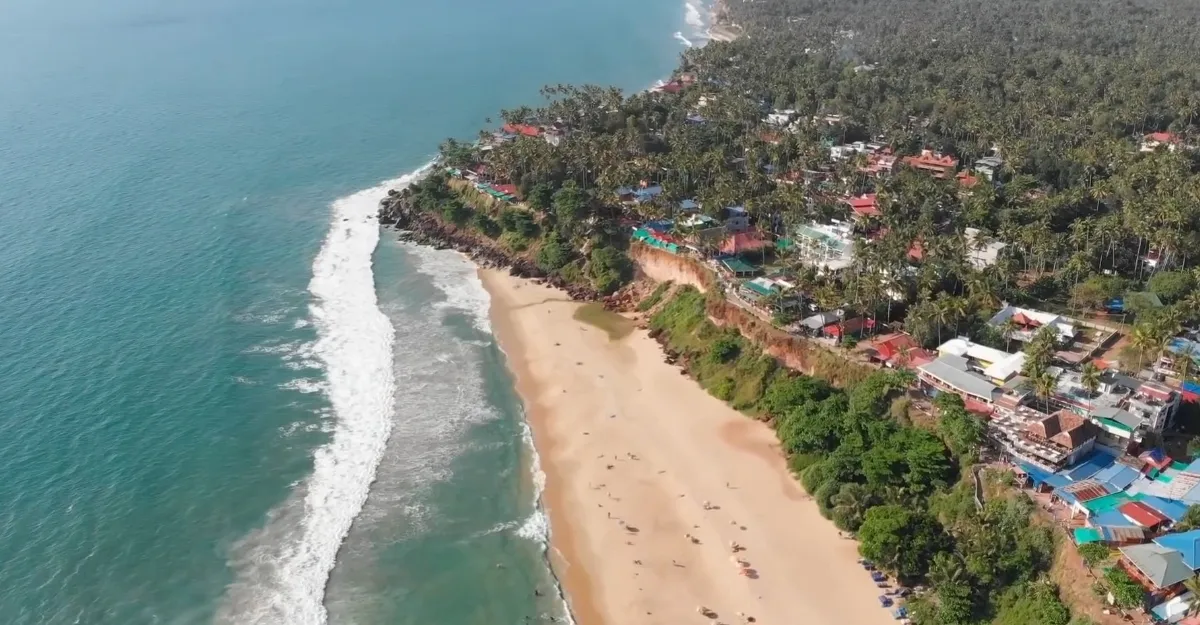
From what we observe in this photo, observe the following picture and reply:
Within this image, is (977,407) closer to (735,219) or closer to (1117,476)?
(1117,476)

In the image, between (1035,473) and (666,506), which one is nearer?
(1035,473)

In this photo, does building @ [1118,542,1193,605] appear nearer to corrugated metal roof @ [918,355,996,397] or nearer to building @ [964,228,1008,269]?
corrugated metal roof @ [918,355,996,397]

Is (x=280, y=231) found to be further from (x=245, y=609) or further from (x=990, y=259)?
(x=990, y=259)

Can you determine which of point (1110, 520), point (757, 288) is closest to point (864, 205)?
point (757, 288)

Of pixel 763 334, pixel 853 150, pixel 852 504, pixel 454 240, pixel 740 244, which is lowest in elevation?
pixel 454 240

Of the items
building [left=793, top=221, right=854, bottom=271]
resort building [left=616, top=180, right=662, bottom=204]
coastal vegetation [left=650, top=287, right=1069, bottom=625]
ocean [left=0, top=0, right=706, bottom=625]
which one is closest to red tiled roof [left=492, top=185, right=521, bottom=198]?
ocean [left=0, top=0, right=706, bottom=625]

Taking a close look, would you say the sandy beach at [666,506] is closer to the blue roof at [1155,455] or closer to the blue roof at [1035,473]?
the blue roof at [1035,473]

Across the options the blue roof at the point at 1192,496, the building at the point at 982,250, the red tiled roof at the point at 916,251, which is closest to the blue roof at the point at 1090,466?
the blue roof at the point at 1192,496
